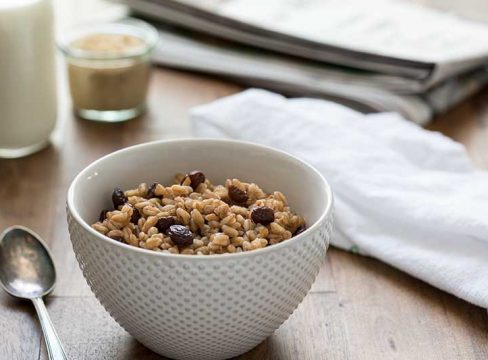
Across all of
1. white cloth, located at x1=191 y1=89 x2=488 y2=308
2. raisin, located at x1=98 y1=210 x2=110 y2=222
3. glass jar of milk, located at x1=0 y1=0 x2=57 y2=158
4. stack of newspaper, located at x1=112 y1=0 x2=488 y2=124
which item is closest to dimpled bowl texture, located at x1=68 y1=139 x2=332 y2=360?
raisin, located at x1=98 y1=210 x2=110 y2=222

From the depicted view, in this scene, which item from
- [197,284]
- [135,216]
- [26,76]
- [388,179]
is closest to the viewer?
[197,284]

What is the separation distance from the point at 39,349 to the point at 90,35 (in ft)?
2.19

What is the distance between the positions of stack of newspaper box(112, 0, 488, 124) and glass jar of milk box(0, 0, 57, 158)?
315 millimetres

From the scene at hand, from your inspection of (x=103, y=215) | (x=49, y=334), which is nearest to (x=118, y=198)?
(x=103, y=215)

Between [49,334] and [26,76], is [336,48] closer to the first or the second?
[26,76]

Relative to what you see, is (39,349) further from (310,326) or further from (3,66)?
(3,66)

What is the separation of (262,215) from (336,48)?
66cm

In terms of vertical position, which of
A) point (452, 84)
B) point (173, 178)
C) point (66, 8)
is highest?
point (173, 178)

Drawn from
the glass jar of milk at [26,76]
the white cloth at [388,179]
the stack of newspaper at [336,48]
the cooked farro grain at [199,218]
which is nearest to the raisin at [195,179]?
the cooked farro grain at [199,218]

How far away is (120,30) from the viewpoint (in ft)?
4.72

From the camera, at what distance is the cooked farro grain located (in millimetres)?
807

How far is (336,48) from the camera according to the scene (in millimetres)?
1441

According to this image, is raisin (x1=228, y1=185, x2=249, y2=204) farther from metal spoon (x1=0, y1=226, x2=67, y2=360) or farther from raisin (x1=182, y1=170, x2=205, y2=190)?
metal spoon (x1=0, y1=226, x2=67, y2=360)

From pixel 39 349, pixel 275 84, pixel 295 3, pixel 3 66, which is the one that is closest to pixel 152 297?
pixel 39 349
